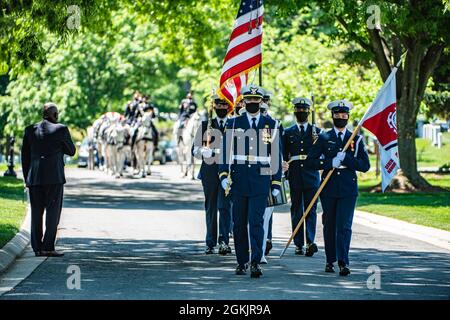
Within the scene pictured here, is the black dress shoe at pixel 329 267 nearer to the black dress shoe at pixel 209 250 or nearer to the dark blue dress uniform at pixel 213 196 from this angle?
the dark blue dress uniform at pixel 213 196

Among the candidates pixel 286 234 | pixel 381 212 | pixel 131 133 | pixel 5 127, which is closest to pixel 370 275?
pixel 286 234

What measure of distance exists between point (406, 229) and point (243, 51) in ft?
17.2

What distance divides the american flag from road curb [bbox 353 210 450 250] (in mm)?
3937

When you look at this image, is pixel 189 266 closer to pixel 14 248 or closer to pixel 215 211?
pixel 215 211

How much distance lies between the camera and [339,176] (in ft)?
46.5

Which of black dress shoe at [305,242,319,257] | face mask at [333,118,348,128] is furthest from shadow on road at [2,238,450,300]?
face mask at [333,118,348,128]

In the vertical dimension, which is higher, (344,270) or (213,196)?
(213,196)

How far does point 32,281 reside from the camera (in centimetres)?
1326

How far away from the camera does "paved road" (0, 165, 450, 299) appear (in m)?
12.3

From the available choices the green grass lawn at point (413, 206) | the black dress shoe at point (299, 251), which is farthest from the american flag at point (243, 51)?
the green grass lawn at point (413, 206)

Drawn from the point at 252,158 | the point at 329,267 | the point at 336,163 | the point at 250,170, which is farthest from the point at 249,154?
the point at 329,267

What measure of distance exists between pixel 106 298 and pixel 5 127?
129 feet

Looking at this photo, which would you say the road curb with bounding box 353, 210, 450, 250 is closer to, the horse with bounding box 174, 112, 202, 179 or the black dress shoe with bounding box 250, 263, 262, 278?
the black dress shoe with bounding box 250, 263, 262, 278
